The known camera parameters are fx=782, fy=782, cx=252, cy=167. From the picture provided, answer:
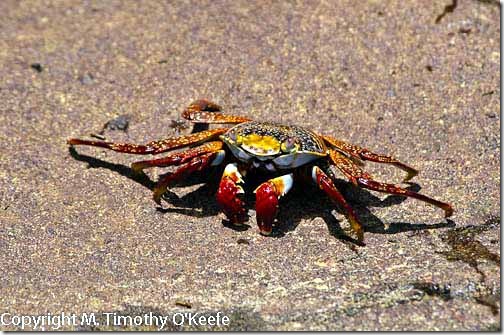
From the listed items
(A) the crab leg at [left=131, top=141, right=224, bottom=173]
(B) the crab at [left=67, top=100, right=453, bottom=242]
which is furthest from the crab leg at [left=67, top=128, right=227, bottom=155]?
(A) the crab leg at [left=131, top=141, right=224, bottom=173]

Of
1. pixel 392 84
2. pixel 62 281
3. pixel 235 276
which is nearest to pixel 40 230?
pixel 62 281

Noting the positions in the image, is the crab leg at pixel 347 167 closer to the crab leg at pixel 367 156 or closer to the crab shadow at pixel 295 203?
the crab leg at pixel 367 156

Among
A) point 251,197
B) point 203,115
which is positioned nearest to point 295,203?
point 251,197

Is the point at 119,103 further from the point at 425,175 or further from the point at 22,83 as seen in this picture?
the point at 425,175

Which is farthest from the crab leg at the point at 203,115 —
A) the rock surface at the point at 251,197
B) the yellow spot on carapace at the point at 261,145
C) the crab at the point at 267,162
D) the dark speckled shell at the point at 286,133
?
the yellow spot on carapace at the point at 261,145

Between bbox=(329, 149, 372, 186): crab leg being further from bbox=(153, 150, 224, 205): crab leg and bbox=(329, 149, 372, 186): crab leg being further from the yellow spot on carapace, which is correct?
bbox=(153, 150, 224, 205): crab leg

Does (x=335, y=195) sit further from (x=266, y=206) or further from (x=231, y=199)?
(x=231, y=199)

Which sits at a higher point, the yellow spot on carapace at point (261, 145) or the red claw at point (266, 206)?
the yellow spot on carapace at point (261, 145)
